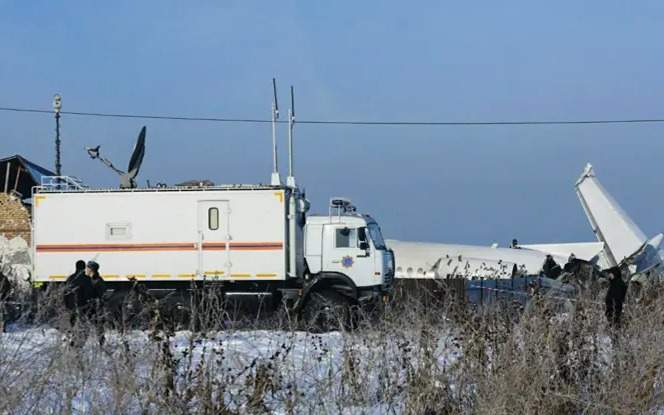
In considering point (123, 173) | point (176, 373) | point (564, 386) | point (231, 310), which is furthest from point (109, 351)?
point (123, 173)

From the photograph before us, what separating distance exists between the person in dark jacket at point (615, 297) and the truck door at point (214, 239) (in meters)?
10.00

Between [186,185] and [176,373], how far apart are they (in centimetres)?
1448

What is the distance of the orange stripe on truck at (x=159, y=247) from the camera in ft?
69.9

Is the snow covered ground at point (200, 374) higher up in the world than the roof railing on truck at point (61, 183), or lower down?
lower down

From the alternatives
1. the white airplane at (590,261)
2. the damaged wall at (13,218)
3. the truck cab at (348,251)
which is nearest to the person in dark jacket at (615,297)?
the truck cab at (348,251)

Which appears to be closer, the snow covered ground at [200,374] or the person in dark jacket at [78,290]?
the snow covered ground at [200,374]

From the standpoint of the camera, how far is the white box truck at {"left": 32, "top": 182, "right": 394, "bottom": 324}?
21281mm

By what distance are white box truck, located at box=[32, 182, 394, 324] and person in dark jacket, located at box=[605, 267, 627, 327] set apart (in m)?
8.50

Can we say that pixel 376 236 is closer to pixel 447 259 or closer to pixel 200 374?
pixel 447 259

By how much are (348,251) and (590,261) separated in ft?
51.2

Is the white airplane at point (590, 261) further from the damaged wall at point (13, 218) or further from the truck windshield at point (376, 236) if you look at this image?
the damaged wall at point (13, 218)

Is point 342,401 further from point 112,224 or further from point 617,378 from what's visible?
point 112,224

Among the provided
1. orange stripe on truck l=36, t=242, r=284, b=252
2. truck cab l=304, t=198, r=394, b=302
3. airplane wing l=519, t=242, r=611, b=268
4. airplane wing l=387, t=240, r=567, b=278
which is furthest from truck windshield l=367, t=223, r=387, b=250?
airplane wing l=519, t=242, r=611, b=268

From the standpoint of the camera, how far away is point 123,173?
A: 2336 cm
